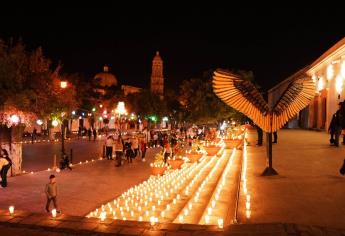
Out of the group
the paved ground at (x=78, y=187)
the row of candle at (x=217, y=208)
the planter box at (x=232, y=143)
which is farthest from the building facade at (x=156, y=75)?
the row of candle at (x=217, y=208)

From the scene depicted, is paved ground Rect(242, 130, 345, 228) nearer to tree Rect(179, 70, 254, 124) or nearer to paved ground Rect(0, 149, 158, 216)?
paved ground Rect(0, 149, 158, 216)

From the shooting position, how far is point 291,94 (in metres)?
9.54

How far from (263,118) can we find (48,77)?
10780mm

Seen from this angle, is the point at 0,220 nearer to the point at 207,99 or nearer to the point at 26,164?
the point at 26,164

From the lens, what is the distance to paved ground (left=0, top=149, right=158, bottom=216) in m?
11.6

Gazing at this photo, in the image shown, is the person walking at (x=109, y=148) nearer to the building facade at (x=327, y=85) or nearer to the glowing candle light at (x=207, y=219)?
the building facade at (x=327, y=85)

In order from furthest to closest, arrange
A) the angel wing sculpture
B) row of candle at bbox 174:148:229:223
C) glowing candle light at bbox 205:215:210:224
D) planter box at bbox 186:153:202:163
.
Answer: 1. planter box at bbox 186:153:202:163
2. the angel wing sculpture
3. row of candle at bbox 174:148:229:223
4. glowing candle light at bbox 205:215:210:224

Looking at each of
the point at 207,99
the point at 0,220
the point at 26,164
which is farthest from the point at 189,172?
the point at 207,99

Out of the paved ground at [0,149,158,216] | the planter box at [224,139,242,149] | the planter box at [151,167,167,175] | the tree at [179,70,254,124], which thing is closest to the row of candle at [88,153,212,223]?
the paved ground at [0,149,158,216]

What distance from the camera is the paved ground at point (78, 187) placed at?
11.6 metres

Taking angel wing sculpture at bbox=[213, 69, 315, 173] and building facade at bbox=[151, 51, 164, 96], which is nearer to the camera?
angel wing sculpture at bbox=[213, 69, 315, 173]

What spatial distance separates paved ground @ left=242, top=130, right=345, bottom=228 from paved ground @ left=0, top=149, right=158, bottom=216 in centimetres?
487

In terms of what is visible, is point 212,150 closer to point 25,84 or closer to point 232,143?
point 232,143

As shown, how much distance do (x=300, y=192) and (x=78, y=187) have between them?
29.9 ft
